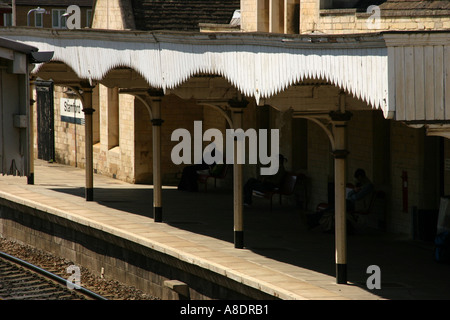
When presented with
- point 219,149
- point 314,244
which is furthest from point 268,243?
point 219,149

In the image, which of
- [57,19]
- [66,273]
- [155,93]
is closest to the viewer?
[155,93]

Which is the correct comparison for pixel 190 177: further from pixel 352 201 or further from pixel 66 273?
pixel 352 201

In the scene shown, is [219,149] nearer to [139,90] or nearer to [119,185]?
[119,185]

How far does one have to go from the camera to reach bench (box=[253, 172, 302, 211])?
20.3m

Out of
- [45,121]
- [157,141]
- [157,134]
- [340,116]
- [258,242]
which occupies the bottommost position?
[258,242]

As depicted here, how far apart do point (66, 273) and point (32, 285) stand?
3.65 feet

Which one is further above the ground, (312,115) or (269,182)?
(312,115)

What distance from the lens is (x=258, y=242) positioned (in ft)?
54.3

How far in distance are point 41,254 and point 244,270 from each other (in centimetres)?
861

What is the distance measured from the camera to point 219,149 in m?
24.8

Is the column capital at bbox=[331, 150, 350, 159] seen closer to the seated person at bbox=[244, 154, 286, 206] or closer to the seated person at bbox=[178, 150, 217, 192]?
the seated person at bbox=[244, 154, 286, 206]

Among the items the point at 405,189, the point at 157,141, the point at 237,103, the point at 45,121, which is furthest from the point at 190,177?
the point at 45,121

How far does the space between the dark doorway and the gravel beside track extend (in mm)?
8505

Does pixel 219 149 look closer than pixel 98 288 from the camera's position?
No
